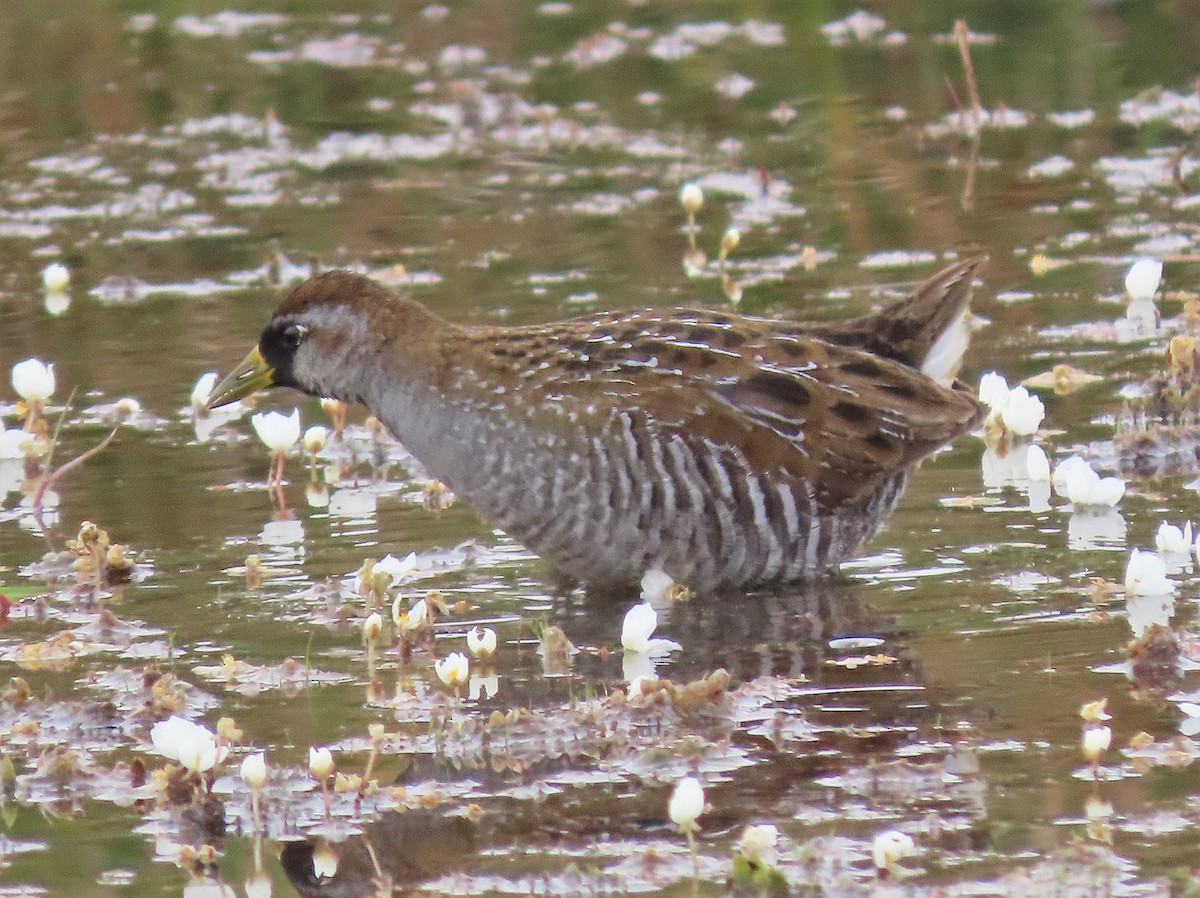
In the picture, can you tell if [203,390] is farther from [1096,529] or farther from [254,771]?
[254,771]

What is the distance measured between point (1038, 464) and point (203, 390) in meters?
3.36

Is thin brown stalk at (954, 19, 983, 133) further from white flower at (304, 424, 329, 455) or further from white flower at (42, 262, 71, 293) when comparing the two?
white flower at (304, 424, 329, 455)

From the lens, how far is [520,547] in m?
7.57

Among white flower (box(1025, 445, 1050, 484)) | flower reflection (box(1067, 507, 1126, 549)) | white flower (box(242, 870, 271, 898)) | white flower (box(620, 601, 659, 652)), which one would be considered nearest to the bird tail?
white flower (box(1025, 445, 1050, 484))

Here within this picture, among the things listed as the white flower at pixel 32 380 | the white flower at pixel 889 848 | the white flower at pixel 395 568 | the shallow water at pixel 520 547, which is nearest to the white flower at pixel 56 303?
the shallow water at pixel 520 547

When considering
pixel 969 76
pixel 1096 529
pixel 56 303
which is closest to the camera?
pixel 1096 529

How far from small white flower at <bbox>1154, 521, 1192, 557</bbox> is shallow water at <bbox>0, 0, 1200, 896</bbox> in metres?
0.14

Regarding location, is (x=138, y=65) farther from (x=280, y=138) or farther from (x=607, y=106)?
(x=607, y=106)

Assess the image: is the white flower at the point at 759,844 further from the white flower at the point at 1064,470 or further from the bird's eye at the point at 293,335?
the bird's eye at the point at 293,335

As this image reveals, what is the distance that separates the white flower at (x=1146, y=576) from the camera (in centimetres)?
621

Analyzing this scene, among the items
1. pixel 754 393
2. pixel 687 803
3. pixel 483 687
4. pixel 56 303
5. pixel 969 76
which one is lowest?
pixel 687 803

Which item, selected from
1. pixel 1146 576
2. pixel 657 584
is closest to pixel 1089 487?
pixel 1146 576

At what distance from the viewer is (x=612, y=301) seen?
33.3ft

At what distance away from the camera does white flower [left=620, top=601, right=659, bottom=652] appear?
241 inches
